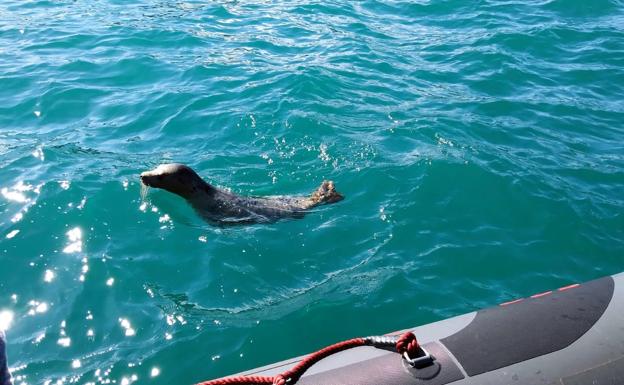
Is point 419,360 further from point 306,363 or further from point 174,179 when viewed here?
point 174,179

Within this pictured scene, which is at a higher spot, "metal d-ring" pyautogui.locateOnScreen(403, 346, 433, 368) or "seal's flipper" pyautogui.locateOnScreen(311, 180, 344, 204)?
"metal d-ring" pyautogui.locateOnScreen(403, 346, 433, 368)

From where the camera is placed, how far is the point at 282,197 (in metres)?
8.19

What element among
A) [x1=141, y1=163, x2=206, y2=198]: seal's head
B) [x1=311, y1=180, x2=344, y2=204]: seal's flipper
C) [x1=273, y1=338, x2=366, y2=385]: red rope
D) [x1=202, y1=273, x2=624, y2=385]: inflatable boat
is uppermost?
[x1=273, y1=338, x2=366, y2=385]: red rope

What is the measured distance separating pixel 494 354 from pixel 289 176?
5608mm

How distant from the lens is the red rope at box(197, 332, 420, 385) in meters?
3.22

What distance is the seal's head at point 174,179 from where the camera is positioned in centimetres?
764

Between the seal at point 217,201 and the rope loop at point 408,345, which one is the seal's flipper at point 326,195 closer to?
the seal at point 217,201

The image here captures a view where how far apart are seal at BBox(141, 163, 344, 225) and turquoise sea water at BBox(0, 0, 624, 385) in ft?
0.63

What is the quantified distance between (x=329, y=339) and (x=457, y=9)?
41.9 feet

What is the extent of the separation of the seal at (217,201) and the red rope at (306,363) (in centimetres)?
424

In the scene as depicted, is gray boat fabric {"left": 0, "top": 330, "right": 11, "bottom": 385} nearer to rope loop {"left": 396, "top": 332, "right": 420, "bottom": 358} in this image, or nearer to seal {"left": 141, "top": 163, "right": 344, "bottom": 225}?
rope loop {"left": 396, "top": 332, "right": 420, "bottom": 358}

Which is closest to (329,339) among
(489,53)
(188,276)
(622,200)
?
(188,276)

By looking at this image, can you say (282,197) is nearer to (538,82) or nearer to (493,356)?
(493,356)

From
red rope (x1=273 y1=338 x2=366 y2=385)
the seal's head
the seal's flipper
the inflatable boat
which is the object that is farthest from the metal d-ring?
the seal's head
